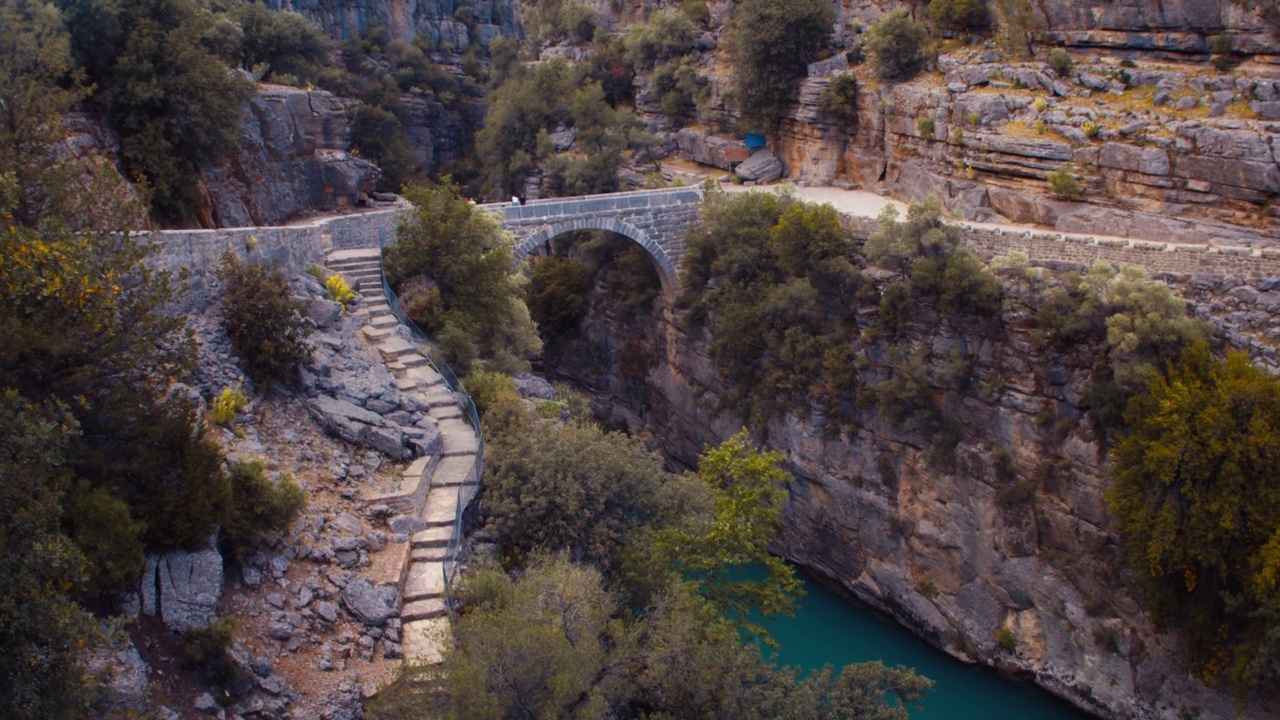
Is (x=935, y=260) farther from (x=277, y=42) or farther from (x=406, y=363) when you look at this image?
(x=277, y=42)

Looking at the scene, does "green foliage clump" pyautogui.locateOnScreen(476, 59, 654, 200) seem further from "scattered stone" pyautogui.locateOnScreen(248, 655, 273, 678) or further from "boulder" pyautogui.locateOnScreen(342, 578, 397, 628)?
"scattered stone" pyautogui.locateOnScreen(248, 655, 273, 678)


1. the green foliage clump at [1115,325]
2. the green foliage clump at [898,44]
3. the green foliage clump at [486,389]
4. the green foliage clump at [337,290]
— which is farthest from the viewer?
the green foliage clump at [898,44]

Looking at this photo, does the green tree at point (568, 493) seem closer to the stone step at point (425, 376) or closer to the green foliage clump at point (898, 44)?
the stone step at point (425, 376)

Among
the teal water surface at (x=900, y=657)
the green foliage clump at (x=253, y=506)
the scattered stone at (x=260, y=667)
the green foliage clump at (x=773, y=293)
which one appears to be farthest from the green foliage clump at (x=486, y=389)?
the green foliage clump at (x=773, y=293)

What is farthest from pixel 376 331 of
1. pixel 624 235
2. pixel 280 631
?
pixel 624 235

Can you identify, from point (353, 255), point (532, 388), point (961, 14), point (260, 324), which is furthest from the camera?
point (961, 14)

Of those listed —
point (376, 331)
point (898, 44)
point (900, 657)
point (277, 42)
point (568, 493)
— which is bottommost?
point (900, 657)
